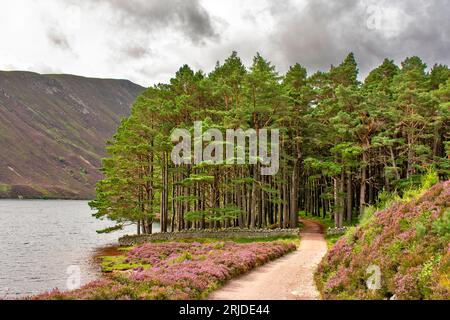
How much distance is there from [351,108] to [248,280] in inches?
1309

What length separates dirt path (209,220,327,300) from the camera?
55.1ft

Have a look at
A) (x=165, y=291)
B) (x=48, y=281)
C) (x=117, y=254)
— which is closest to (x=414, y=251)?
(x=165, y=291)

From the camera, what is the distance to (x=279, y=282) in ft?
65.7

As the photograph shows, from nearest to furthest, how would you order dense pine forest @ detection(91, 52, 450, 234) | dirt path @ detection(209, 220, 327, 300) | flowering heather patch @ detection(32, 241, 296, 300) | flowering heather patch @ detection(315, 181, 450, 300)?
flowering heather patch @ detection(315, 181, 450, 300), flowering heather patch @ detection(32, 241, 296, 300), dirt path @ detection(209, 220, 327, 300), dense pine forest @ detection(91, 52, 450, 234)

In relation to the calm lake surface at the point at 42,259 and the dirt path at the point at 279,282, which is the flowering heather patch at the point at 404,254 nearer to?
the dirt path at the point at 279,282

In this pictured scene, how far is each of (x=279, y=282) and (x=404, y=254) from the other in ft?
26.7

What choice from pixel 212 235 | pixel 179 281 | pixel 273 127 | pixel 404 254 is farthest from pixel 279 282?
pixel 273 127

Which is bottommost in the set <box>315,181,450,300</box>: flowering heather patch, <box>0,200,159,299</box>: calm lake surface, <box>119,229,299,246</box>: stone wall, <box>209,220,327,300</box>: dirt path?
<box>0,200,159,299</box>: calm lake surface

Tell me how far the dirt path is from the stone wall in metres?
11.8

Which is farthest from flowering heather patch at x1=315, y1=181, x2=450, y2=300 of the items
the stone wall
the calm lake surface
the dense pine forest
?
the dense pine forest

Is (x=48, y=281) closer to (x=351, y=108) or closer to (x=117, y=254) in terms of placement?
(x=117, y=254)

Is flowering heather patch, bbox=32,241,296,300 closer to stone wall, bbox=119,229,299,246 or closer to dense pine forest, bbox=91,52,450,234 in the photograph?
stone wall, bbox=119,229,299,246

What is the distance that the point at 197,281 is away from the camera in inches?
707

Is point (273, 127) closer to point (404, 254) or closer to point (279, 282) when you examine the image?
point (279, 282)
